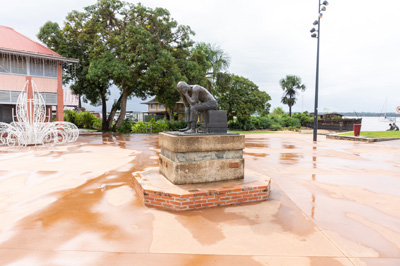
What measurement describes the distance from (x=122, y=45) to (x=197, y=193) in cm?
1727

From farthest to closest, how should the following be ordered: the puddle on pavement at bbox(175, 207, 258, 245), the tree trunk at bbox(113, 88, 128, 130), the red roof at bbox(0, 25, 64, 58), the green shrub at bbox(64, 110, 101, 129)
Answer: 1. the green shrub at bbox(64, 110, 101, 129)
2. the tree trunk at bbox(113, 88, 128, 130)
3. the red roof at bbox(0, 25, 64, 58)
4. the puddle on pavement at bbox(175, 207, 258, 245)

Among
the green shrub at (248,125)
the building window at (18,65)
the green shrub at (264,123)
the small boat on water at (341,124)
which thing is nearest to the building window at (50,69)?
Result: the building window at (18,65)

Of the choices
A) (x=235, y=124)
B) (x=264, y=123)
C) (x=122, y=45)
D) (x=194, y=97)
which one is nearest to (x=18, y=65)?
(x=122, y=45)

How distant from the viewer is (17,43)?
18062 mm

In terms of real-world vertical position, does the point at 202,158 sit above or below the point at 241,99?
below

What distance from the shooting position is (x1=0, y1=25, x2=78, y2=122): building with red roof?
17188 mm

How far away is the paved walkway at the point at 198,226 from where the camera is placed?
2875 mm

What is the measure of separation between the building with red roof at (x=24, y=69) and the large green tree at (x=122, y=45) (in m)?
2.26

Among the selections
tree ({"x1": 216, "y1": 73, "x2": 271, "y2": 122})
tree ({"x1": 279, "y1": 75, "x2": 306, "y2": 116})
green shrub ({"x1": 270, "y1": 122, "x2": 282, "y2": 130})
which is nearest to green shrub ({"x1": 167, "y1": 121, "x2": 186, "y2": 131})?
tree ({"x1": 216, "y1": 73, "x2": 271, "y2": 122})

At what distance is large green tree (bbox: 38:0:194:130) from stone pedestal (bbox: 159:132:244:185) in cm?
1508

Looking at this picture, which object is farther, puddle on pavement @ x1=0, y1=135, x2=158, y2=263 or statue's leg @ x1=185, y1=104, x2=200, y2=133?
statue's leg @ x1=185, y1=104, x2=200, y2=133

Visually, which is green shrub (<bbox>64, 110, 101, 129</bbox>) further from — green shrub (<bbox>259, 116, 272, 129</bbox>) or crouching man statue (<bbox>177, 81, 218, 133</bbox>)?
crouching man statue (<bbox>177, 81, 218, 133</bbox>)

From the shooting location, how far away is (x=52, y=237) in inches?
129

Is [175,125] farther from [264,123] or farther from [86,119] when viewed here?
[264,123]
